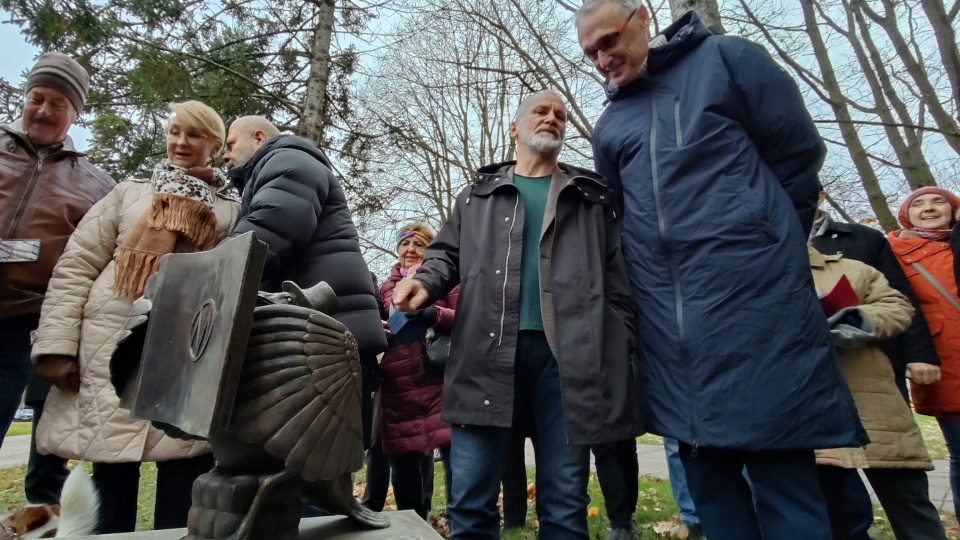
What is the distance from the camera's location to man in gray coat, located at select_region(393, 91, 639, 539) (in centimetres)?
194

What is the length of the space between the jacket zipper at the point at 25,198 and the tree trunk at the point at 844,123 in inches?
237

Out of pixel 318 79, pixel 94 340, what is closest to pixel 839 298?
pixel 94 340

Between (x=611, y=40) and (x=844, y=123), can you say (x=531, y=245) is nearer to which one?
(x=611, y=40)

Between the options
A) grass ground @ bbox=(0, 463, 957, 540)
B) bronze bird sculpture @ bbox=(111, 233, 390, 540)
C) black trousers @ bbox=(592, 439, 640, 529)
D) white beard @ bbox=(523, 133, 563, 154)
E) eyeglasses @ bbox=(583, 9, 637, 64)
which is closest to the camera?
bronze bird sculpture @ bbox=(111, 233, 390, 540)

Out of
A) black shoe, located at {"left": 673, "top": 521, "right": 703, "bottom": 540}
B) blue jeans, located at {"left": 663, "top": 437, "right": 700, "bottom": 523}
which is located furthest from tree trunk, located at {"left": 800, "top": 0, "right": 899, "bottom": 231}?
black shoe, located at {"left": 673, "top": 521, "right": 703, "bottom": 540}

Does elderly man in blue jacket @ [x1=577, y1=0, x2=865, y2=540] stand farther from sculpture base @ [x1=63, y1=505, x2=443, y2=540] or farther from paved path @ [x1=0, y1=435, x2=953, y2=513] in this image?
paved path @ [x1=0, y1=435, x2=953, y2=513]

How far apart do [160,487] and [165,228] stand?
911 mm

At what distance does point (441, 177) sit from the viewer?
1459cm

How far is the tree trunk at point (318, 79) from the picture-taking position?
5953 mm

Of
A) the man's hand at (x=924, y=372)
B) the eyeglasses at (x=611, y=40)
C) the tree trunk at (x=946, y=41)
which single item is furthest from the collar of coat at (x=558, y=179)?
the tree trunk at (x=946, y=41)

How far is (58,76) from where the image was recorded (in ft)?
8.70

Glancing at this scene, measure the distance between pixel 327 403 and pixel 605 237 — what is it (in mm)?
1155

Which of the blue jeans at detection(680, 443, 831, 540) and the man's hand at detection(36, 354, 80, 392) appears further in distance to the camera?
the man's hand at detection(36, 354, 80, 392)

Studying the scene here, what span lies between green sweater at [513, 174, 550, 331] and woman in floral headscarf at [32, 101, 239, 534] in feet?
3.83
